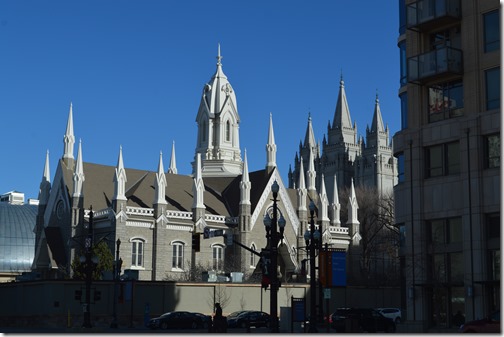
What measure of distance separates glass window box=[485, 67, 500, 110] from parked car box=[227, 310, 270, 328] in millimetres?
20510

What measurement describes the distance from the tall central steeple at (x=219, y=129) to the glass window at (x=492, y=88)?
222ft

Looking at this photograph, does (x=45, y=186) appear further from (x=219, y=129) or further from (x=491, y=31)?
(x=491, y=31)

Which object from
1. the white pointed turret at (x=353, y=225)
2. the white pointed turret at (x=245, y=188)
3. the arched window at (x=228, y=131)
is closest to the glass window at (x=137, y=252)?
the white pointed turret at (x=245, y=188)

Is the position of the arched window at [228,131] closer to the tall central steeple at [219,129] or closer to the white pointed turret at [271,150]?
the tall central steeple at [219,129]

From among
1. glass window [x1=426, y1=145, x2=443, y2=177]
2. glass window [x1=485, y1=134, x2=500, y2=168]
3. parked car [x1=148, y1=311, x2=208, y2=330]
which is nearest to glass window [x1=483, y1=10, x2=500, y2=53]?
glass window [x1=485, y1=134, x2=500, y2=168]

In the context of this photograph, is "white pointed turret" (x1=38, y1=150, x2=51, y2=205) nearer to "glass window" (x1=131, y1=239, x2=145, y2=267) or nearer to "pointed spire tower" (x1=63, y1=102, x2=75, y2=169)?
"pointed spire tower" (x1=63, y1=102, x2=75, y2=169)

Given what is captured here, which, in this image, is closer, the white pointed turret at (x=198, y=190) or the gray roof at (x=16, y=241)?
the white pointed turret at (x=198, y=190)

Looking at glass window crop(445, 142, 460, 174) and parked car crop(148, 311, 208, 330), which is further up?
glass window crop(445, 142, 460, 174)

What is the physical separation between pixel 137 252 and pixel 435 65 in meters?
49.4

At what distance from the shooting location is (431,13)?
121 feet

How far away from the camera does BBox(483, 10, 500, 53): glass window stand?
35000 millimetres

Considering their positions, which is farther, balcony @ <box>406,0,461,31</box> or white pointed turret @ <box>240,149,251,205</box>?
white pointed turret @ <box>240,149,251,205</box>

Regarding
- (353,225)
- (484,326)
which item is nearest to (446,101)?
(484,326)

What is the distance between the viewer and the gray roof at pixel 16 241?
341 ft
